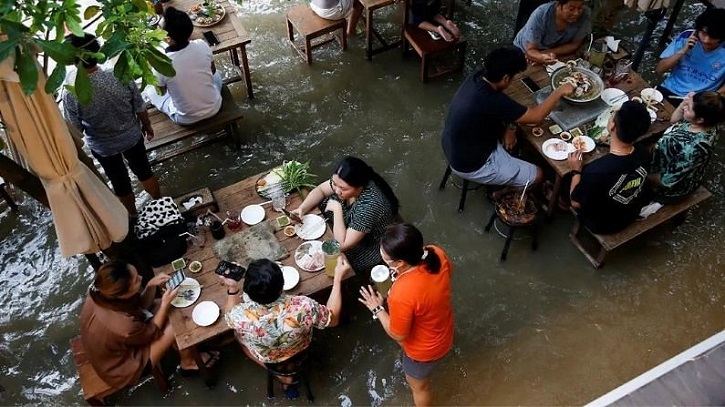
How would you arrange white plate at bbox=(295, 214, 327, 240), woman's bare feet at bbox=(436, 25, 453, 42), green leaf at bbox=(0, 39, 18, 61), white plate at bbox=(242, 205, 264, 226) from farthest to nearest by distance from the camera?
woman's bare feet at bbox=(436, 25, 453, 42), white plate at bbox=(242, 205, 264, 226), white plate at bbox=(295, 214, 327, 240), green leaf at bbox=(0, 39, 18, 61)

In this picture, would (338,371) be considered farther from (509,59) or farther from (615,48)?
(615,48)

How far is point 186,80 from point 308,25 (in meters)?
1.79

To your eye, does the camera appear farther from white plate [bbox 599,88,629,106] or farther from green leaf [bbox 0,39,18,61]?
white plate [bbox 599,88,629,106]

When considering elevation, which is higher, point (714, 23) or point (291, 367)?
point (714, 23)

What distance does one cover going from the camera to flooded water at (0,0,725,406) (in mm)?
4691

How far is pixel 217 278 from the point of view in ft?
14.5

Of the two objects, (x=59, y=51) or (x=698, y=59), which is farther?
(x=698, y=59)

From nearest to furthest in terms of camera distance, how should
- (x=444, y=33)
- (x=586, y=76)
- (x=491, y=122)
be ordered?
(x=491, y=122)
(x=586, y=76)
(x=444, y=33)

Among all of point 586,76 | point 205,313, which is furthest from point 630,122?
point 205,313

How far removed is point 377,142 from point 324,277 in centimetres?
215

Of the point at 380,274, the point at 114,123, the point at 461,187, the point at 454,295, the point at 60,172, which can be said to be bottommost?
the point at 454,295

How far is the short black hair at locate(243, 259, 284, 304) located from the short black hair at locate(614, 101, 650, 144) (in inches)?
101

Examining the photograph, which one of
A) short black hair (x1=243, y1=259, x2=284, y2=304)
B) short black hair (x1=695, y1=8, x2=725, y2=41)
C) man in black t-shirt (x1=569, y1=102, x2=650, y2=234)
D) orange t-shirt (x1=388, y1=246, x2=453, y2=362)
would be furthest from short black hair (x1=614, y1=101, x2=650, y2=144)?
short black hair (x1=243, y1=259, x2=284, y2=304)

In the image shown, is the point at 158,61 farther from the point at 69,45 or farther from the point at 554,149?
the point at 554,149
